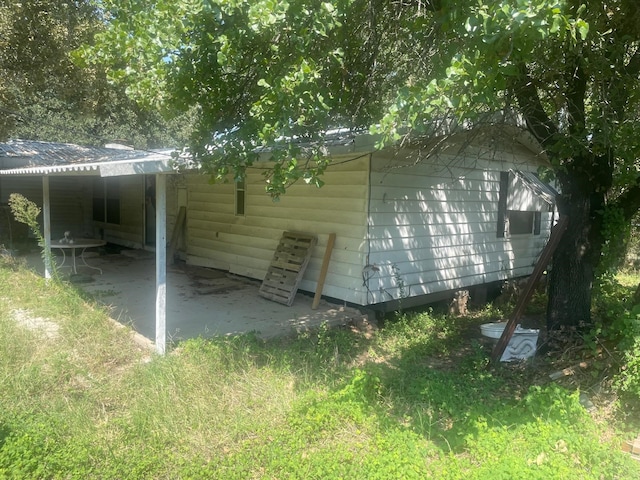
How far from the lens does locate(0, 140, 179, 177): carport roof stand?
4895 mm

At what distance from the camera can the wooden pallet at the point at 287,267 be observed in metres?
7.22

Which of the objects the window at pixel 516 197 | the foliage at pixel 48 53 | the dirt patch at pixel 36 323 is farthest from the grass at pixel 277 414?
the foliage at pixel 48 53

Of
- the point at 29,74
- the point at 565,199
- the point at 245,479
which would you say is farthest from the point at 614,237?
the point at 29,74

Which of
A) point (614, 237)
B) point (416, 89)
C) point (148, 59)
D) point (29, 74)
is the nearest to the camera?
point (416, 89)

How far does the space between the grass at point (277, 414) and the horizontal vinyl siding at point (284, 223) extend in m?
1.33

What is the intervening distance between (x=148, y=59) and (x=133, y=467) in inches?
154

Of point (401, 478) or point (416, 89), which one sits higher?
point (416, 89)

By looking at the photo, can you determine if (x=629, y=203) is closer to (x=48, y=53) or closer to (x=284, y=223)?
(x=284, y=223)

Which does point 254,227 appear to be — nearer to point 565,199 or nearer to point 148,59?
point 148,59

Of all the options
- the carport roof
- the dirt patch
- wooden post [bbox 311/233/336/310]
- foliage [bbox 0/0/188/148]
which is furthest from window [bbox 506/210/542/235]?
the dirt patch

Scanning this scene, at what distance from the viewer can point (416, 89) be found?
3.84 m

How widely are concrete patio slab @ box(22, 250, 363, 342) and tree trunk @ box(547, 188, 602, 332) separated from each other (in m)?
2.64

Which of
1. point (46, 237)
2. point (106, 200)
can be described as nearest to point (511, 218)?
point (46, 237)

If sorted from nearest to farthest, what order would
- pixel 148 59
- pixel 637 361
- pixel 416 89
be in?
pixel 416 89
pixel 637 361
pixel 148 59
